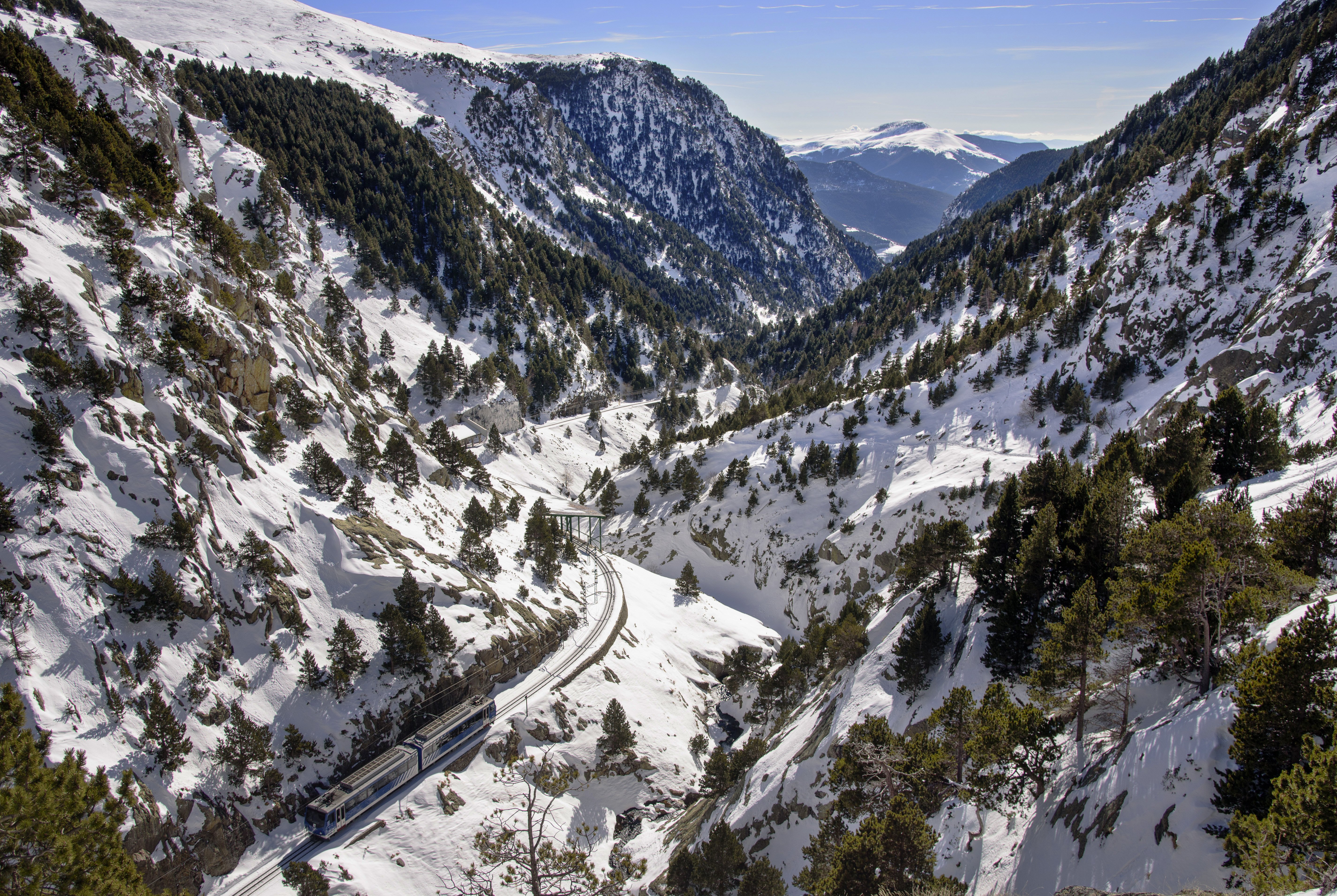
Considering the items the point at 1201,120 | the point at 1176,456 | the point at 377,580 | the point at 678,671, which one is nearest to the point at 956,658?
the point at 1176,456

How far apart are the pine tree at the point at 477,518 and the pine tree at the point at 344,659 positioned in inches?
775

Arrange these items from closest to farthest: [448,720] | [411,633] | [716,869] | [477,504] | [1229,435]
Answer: [716,869]
[1229,435]
[448,720]
[411,633]
[477,504]

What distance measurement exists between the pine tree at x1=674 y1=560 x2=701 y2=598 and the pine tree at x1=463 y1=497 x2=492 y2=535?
27.9 metres

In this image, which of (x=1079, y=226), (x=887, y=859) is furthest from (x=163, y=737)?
(x=1079, y=226)

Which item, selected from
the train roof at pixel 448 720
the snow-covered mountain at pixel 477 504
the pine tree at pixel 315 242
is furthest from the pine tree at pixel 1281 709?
the pine tree at pixel 315 242

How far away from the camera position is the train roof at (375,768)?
37.9m

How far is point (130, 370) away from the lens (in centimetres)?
4184

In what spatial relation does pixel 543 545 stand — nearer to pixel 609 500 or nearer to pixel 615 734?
pixel 615 734

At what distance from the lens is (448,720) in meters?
44.2

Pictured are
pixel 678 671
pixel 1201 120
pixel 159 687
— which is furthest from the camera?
pixel 1201 120

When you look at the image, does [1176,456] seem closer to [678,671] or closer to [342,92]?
[678,671]

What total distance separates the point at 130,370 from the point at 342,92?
198m

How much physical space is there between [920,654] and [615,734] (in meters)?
25.3

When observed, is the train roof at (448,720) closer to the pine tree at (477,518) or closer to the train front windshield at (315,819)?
the train front windshield at (315,819)
